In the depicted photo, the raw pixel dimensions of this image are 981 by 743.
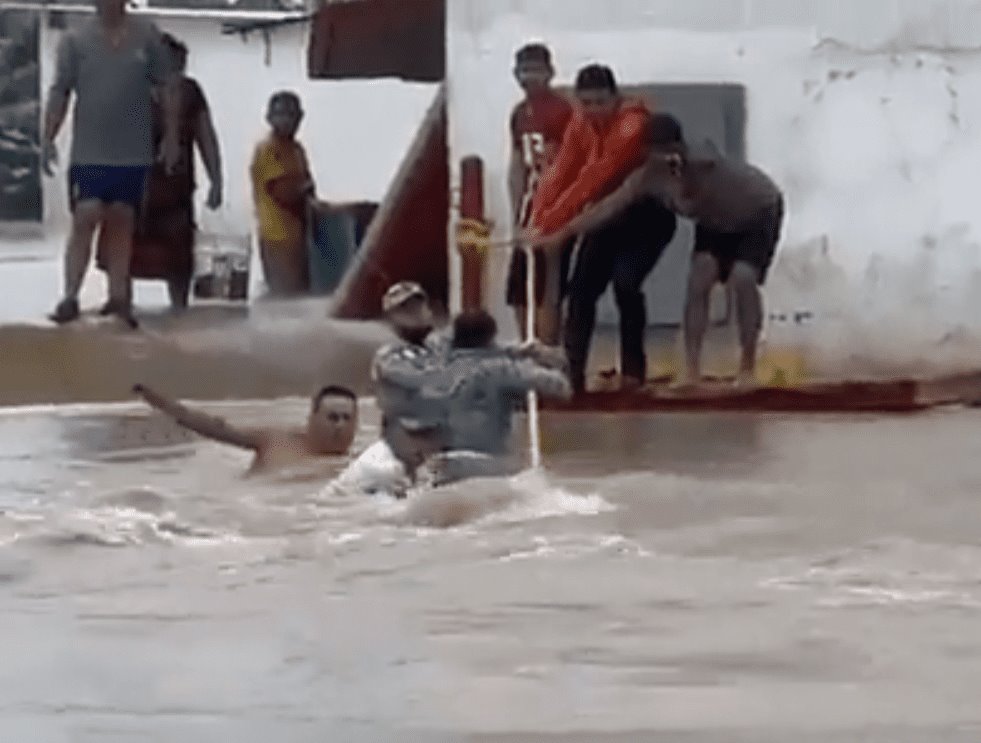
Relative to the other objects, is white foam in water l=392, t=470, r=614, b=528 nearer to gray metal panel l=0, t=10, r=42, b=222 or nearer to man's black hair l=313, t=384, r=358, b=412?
man's black hair l=313, t=384, r=358, b=412

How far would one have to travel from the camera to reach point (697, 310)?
213 cm

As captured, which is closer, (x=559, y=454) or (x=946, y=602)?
(x=946, y=602)

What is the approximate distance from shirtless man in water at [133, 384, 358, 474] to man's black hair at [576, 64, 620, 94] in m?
0.38

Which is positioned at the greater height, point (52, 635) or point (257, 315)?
point (257, 315)

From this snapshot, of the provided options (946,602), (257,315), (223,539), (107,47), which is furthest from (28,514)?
(946,602)

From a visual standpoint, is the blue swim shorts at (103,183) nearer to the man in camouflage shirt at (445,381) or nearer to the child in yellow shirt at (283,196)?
the child in yellow shirt at (283,196)

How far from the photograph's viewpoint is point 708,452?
209 centimetres

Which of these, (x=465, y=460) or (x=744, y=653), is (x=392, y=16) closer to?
(x=465, y=460)

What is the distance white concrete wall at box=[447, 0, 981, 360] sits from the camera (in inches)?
83.5

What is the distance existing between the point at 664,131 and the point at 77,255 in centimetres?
59

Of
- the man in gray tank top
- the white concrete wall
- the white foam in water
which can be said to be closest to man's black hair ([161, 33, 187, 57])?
the man in gray tank top

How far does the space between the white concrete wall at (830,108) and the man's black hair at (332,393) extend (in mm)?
177

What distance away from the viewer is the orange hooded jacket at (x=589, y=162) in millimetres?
2135

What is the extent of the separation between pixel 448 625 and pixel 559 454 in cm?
27
